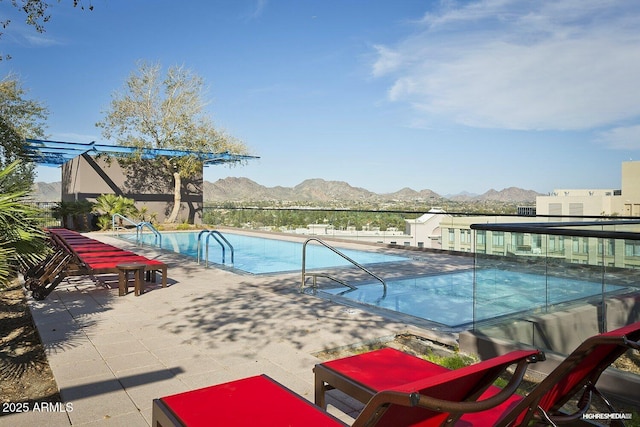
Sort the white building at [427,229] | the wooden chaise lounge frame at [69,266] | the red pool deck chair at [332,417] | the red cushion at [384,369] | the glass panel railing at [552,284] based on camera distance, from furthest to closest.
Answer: the white building at [427,229]
the wooden chaise lounge frame at [69,266]
the glass panel railing at [552,284]
the red cushion at [384,369]
the red pool deck chair at [332,417]

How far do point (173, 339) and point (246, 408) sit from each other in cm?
243

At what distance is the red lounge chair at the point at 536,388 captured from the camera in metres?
1.45

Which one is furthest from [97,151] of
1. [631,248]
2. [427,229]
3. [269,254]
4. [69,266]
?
[631,248]

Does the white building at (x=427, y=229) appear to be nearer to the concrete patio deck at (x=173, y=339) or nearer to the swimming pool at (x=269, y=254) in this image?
the swimming pool at (x=269, y=254)

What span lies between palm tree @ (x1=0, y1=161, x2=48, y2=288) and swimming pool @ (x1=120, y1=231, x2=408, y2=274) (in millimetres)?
4955

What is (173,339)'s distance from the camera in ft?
13.1

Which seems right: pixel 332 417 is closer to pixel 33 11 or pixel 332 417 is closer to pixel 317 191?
pixel 33 11

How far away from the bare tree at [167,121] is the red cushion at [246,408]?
19.9 meters

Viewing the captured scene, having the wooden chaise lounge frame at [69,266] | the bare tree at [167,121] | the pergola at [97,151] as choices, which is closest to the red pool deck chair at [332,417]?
the wooden chaise lounge frame at [69,266]

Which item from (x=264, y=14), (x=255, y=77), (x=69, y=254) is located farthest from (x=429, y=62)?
(x=69, y=254)

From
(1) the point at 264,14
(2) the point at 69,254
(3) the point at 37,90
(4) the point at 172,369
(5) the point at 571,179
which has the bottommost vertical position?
(4) the point at 172,369

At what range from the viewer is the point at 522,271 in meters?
3.41

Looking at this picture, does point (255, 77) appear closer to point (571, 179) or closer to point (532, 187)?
point (571, 179)

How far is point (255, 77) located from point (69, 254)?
2210cm
